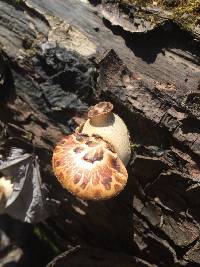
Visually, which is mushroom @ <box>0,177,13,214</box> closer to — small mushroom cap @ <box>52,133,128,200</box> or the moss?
small mushroom cap @ <box>52,133,128,200</box>

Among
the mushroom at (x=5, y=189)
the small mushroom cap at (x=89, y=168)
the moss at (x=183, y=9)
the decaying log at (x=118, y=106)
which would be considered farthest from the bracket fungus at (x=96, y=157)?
the mushroom at (x=5, y=189)

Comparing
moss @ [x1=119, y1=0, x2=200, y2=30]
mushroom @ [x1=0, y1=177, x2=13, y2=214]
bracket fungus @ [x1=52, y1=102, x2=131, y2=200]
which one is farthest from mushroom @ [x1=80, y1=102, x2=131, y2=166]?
mushroom @ [x1=0, y1=177, x2=13, y2=214]

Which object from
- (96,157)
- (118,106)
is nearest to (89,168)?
(96,157)

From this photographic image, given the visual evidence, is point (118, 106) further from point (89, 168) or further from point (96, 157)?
point (89, 168)

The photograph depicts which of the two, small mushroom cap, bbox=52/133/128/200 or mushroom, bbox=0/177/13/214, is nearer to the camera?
small mushroom cap, bbox=52/133/128/200

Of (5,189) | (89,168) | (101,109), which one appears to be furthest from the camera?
(5,189)

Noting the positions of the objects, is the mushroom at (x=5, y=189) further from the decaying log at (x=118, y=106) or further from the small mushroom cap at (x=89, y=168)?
the small mushroom cap at (x=89, y=168)

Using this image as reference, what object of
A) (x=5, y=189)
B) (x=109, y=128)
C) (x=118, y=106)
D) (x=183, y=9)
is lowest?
(x=5, y=189)
